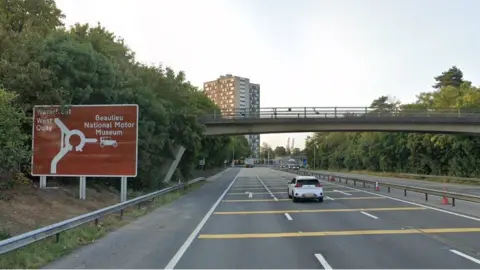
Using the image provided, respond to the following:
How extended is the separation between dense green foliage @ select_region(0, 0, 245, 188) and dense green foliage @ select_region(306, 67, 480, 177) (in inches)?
934

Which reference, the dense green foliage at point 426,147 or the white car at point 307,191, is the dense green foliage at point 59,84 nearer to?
the white car at point 307,191

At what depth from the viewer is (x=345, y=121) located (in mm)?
44781

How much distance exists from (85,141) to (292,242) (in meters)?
11.6

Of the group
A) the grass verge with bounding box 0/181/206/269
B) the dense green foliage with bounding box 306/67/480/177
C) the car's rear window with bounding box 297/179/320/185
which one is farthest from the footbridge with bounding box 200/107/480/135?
the grass verge with bounding box 0/181/206/269

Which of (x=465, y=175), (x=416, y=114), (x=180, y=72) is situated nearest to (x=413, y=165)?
(x=465, y=175)

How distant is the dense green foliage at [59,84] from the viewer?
16858 mm

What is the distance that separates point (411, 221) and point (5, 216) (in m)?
12.7

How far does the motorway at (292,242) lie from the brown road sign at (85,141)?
311cm

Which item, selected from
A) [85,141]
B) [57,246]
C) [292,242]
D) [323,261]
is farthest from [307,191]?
[57,246]

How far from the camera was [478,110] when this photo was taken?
45656 millimetres

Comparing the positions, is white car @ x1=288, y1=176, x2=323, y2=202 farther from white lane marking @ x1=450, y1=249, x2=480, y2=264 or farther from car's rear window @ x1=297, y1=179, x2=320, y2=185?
white lane marking @ x1=450, y1=249, x2=480, y2=264

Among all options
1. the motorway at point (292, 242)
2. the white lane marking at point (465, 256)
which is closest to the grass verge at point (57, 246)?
the motorway at point (292, 242)

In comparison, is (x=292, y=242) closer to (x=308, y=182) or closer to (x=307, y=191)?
(x=307, y=191)

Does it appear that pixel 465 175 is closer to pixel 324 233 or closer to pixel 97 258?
pixel 324 233
